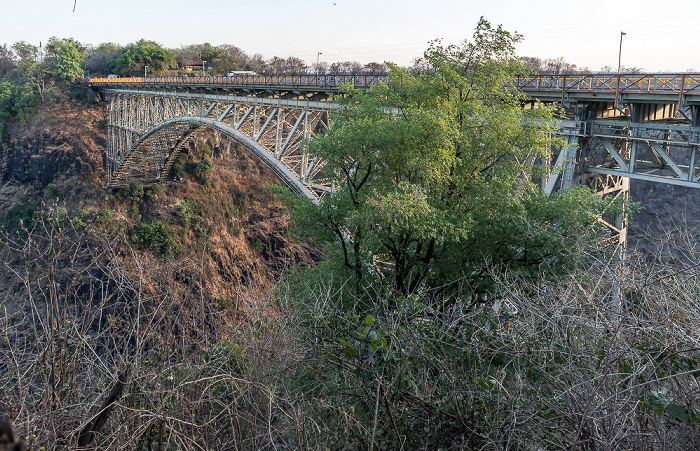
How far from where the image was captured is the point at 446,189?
31.5 ft

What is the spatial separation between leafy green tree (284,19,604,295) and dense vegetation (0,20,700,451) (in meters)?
0.05

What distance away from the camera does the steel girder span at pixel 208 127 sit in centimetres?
1758

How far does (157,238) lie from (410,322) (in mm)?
28433

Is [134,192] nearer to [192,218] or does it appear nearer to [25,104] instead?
[192,218]

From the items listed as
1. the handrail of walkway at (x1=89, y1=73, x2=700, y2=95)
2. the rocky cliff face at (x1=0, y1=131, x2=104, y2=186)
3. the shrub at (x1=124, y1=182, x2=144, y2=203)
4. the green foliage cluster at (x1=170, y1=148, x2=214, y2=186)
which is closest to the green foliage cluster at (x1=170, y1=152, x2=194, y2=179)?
the green foliage cluster at (x1=170, y1=148, x2=214, y2=186)

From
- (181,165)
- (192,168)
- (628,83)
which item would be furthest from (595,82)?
(192,168)

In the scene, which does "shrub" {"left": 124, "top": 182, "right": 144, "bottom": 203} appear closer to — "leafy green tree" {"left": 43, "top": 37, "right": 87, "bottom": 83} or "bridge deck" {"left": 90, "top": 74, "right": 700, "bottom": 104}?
"leafy green tree" {"left": 43, "top": 37, "right": 87, "bottom": 83}

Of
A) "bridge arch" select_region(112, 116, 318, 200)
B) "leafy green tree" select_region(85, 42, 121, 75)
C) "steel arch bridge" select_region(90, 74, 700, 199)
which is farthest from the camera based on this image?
"leafy green tree" select_region(85, 42, 121, 75)

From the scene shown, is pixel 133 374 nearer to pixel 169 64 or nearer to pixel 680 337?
pixel 680 337

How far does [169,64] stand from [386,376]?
54.3m

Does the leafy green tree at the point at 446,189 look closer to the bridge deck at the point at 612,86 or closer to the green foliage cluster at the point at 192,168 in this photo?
the bridge deck at the point at 612,86

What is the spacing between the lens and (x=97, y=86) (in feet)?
140

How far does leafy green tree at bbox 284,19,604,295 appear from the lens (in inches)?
345

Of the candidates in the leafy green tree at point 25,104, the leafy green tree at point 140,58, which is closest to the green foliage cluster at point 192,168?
the leafy green tree at point 25,104
